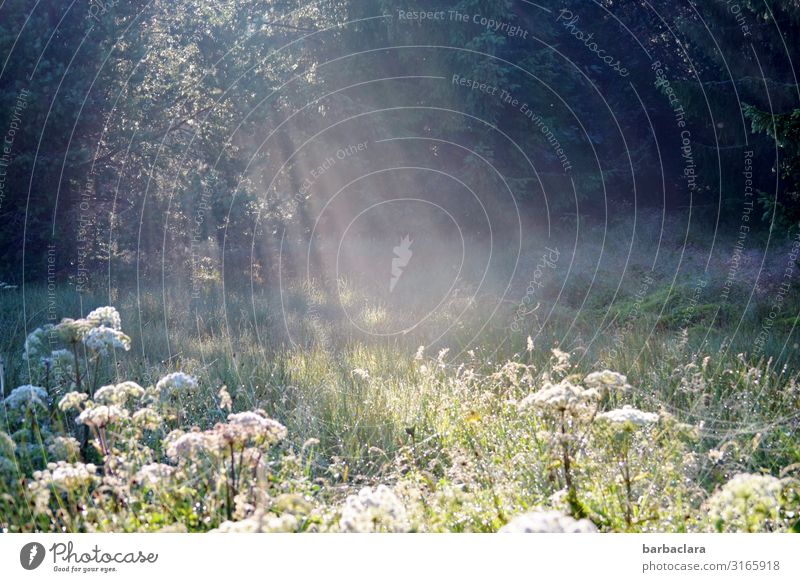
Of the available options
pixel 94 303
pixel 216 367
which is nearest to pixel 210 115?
pixel 94 303

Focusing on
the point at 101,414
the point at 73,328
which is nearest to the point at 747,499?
the point at 101,414

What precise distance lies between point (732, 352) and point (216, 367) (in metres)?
4.69

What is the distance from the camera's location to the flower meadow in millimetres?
3209

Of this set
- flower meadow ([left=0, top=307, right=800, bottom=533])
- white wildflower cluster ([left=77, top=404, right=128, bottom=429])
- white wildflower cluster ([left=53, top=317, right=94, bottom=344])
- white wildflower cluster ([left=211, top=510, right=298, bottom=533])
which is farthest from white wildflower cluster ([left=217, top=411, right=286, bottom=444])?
white wildflower cluster ([left=53, top=317, right=94, bottom=344])

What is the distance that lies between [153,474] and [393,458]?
2.16 meters

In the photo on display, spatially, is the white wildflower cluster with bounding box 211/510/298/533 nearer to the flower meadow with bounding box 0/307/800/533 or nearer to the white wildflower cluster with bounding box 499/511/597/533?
the flower meadow with bounding box 0/307/800/533

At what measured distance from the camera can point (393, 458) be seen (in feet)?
16.6

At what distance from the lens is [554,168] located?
1786cm

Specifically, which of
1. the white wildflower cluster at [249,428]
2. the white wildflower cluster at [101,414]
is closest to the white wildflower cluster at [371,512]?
the white wildflower cluster at [249,428]

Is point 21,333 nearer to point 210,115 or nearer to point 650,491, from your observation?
point 650,491
